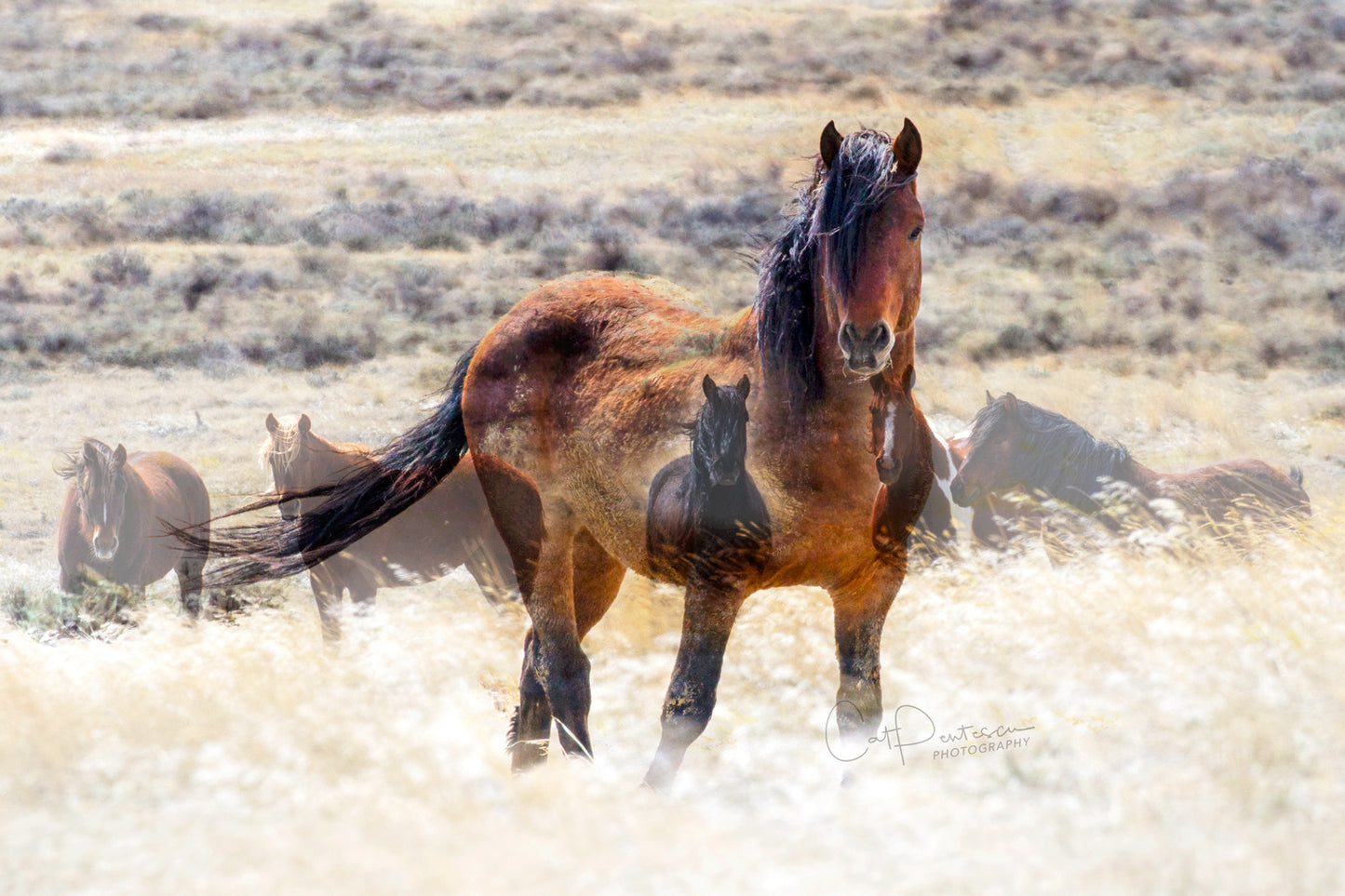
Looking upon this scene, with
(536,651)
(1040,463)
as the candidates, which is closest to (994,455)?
(1040,463)

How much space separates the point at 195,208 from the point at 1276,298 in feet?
67.2

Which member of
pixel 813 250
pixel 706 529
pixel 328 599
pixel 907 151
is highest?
pixel 907 151

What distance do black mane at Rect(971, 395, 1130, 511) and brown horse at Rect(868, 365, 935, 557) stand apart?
9.55 feet

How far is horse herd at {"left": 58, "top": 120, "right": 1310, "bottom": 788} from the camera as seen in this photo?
2.77 m

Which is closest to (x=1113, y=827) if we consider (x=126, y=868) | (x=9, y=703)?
(x=126, y=868)

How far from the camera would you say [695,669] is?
3084 millimetres

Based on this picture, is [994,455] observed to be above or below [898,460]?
below

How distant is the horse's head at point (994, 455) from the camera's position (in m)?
5.84

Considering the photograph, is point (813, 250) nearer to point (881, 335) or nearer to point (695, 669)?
point (881, 335)

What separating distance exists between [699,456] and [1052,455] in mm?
3612

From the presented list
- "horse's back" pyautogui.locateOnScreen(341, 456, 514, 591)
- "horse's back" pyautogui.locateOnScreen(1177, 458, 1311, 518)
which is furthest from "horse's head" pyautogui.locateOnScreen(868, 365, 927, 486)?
"horse's back" pyautogui.locateOnScreen(341, 456, 514, 591)

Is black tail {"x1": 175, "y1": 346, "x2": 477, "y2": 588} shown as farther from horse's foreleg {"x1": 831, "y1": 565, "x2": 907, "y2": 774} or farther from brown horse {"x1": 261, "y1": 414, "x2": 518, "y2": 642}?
horse's foreleg {"x1": 831, "y1": 565, "x2": 907, "y2": 774}
